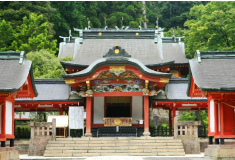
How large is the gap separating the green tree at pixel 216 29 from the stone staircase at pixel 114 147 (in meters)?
19.2

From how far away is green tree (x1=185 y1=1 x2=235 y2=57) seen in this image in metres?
42.8

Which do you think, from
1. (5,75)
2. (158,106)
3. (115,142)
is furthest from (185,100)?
(5,75)

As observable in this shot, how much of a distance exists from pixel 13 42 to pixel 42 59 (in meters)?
7.90

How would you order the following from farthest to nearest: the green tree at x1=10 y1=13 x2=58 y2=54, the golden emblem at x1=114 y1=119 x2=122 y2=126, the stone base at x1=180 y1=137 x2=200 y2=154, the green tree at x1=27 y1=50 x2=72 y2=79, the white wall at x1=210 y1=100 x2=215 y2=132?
1. the green tree at x1=10 y1=13 x2=58 y2=54
2. the green tree at x1=27 y1=50 x2=72 y2=79
3. the golden emblem at x1=114 y1=119 x2=122 y2=126
4. the stone base at x1=180 y1=137 x2=200 y2=154
5. the white wall at x1=210 y1=100 x2=215 y2=132

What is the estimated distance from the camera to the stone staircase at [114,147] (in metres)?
24.5

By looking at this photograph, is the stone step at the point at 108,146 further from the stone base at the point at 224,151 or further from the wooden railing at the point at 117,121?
the wooden railing at the point at 117,121

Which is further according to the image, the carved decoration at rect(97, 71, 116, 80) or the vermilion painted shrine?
the carved decoration at rect(97, 71, 116, 80)

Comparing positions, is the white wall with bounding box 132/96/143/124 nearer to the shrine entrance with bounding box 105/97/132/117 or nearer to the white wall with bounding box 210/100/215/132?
the shrine entrance with bounding box 105/97/132/117

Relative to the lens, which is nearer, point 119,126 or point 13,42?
point 119,126

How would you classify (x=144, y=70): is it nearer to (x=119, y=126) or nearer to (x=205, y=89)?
(x=119, y=126)

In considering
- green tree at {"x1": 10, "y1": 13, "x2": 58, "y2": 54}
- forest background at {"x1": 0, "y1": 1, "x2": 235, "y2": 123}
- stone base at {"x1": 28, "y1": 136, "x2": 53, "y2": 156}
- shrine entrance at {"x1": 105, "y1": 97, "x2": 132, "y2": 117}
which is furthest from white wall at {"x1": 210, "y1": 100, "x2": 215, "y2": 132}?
green tree at {"x1": 10, "y1": 13, "x2": 58, "y2": 54}

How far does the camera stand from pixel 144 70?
2819 cm

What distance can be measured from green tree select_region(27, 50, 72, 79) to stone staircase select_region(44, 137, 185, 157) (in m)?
14.1

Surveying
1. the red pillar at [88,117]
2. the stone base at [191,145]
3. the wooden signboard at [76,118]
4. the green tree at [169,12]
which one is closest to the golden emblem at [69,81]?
the red pillar at [88,117]
